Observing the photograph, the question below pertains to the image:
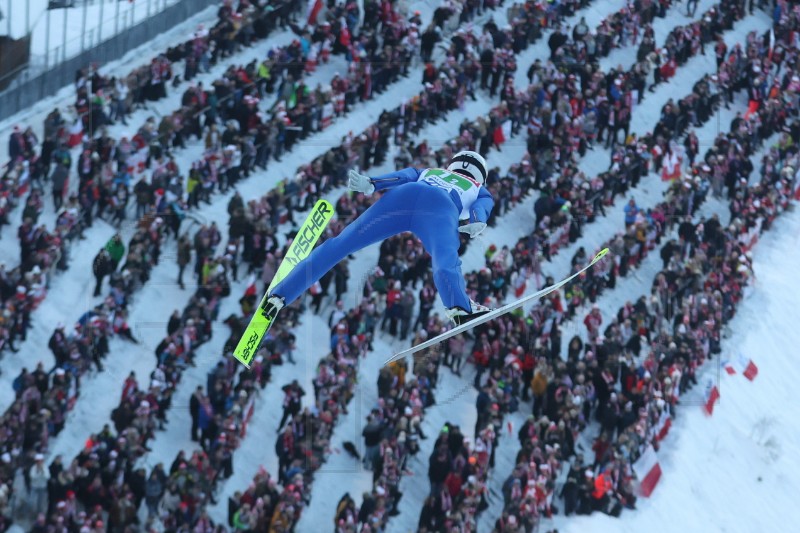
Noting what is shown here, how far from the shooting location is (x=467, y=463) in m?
24.3

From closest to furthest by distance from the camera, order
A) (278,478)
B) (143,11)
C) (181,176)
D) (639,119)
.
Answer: (278,478) < (181,176) < (143,11) < (639,119)

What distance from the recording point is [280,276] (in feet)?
54.3

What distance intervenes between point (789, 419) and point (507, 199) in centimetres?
656

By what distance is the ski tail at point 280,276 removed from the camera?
53.9 feet

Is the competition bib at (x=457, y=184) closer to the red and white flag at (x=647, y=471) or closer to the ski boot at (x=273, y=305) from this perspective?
the ski boot at (x=273, y=305)

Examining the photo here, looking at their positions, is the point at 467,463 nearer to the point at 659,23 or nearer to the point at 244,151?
the point at 244,151

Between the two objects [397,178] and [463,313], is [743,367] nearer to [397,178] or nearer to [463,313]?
[397,178]

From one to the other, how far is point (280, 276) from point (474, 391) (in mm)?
10417

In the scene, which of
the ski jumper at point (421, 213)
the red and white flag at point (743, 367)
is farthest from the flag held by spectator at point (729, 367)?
the ski jumper at point (421, 213)

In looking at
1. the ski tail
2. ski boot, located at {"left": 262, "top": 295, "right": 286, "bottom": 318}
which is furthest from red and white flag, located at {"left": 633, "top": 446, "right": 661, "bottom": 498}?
ski boot, located at {"left": 262, "top": 295, "right": 286, "bottom": 318}

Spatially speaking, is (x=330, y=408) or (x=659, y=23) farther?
(x=659, y=23)

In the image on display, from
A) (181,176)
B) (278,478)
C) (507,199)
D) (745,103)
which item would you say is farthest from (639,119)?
(278,478)

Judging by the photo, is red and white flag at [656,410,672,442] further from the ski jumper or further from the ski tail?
the ski jumper

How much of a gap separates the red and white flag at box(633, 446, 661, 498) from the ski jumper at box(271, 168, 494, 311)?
12.5 metres
